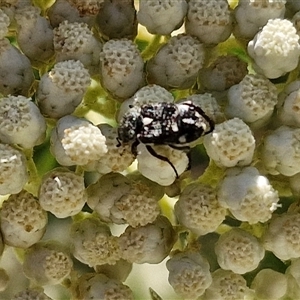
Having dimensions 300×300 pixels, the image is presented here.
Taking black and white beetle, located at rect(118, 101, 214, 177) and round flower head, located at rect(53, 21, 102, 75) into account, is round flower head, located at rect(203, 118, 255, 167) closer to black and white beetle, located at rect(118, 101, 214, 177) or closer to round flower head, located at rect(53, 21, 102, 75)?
black and white beetle, located at rect(118, 101, 214, 177)

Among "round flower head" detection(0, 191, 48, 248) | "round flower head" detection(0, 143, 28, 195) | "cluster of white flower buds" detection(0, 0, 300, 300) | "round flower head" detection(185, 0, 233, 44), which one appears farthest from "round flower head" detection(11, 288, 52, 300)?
"round flower head" detection(185, 0, 233, 44)

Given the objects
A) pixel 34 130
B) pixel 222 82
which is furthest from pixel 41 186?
pixel 222 82

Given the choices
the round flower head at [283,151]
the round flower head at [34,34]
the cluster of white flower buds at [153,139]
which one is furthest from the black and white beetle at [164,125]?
the round flower head at [34,34]

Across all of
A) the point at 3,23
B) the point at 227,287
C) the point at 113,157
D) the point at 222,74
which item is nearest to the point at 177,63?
the point at 222,74

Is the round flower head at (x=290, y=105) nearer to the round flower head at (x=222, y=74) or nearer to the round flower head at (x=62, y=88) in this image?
the round flower head at (x=222, y=74)

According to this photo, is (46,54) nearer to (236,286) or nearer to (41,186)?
(41,186)

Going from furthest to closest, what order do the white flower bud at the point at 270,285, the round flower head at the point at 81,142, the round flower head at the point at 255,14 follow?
1. the white flower bud at the point at 270,285
2. the round flower head at the point at 255,14
3. the round flower head at the point at 81,142
